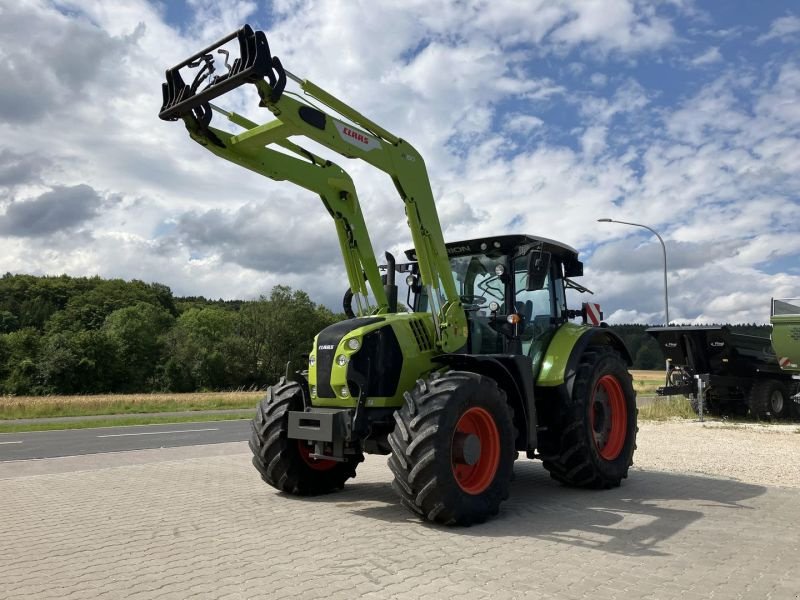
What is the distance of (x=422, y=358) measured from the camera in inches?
272

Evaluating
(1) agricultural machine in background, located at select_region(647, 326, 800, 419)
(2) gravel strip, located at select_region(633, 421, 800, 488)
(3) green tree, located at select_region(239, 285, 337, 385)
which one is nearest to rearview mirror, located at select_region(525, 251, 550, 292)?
(2) gravel strip, located at select_region(633, 421, 800, 488)

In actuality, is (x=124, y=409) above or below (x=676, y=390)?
below

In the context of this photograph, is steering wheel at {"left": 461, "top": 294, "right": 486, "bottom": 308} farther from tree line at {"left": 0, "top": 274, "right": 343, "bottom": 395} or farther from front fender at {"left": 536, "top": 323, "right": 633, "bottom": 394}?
tree line at {"left": 0, "top": 274, "right": 343, "bottom": 395}

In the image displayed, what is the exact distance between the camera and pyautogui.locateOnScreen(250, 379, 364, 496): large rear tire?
7.03 metres

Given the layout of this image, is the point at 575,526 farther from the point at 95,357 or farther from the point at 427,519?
the point at 95,357

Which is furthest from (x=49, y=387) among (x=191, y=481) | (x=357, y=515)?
(x=357, y=515)

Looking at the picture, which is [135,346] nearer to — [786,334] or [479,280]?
[786,334]

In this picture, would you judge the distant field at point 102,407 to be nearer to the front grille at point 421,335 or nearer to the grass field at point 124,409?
the grass field at point 124,409

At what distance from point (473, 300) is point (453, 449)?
2.37 meters

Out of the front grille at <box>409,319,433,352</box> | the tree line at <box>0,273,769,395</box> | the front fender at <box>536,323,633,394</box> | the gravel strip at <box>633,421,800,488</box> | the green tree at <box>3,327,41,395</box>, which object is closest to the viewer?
the front grille at <box>409,319,433,352</box>

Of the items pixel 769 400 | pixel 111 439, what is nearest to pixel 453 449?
pixel 111 439

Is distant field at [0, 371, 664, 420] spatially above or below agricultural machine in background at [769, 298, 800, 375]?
below

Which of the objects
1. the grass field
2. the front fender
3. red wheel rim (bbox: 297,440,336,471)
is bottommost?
the grass field

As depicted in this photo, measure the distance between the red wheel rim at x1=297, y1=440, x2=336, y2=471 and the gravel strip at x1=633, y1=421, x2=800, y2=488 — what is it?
15.9ft
